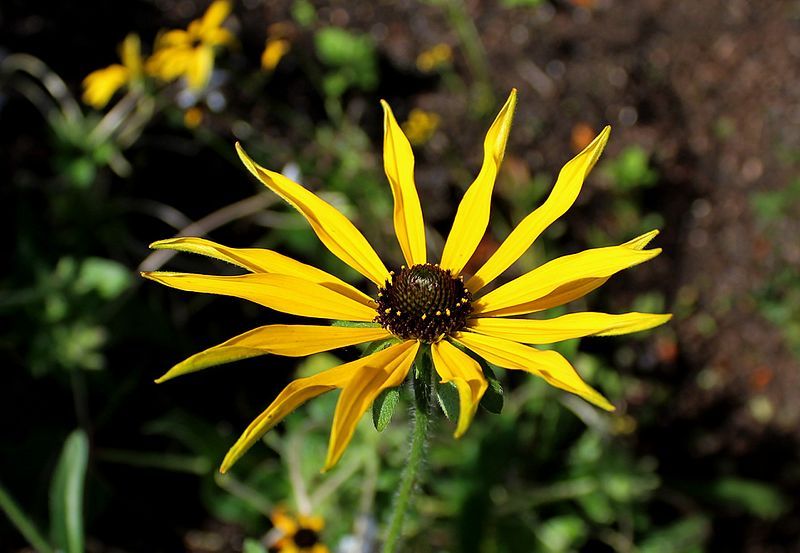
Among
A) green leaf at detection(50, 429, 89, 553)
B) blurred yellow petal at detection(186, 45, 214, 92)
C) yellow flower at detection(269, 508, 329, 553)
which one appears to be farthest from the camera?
blurred yellow petal at detection(186, 45, 214, 92)

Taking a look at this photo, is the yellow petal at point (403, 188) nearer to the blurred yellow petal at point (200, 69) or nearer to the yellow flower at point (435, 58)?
the blurred yellow petal at point (200, 69)

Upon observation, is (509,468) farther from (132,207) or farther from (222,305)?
(132,207)

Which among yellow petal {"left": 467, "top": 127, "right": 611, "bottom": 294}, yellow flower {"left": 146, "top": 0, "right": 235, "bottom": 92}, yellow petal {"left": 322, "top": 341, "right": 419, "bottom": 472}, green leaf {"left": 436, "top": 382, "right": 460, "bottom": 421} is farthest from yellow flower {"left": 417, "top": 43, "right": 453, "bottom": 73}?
green leaf {"left": 436, "top": 382, "right": 460, "bottom": 421}

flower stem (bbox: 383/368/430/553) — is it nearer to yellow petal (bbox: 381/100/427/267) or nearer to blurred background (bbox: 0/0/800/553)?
yellow petal (bbox: 381/100/427/267)

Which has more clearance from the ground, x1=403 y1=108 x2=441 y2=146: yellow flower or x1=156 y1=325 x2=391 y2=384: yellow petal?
x1=403 y1=108 x2=441 y2=146: yellow flower

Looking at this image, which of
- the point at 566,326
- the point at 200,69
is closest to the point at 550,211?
the point at 566,326

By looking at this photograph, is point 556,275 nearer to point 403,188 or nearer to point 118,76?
point 403,188

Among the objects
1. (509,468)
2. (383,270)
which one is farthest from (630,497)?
(383,270)

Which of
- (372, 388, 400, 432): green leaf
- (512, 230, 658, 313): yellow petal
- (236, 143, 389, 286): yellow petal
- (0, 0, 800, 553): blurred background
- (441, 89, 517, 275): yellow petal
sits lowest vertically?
(372, 388, 400, 432): green leaf
